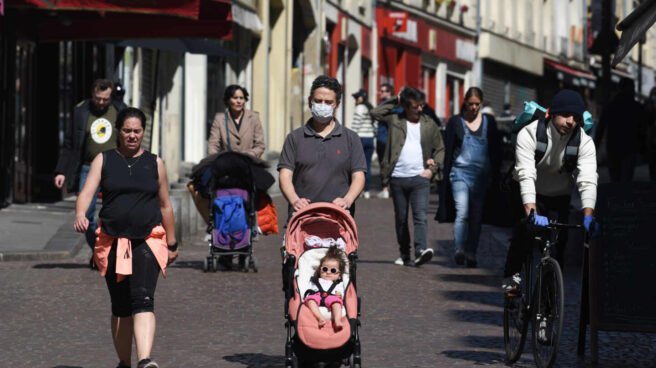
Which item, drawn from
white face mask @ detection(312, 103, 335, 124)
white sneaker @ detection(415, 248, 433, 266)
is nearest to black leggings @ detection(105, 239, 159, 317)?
white face mask @ detection(312, 103, 335, 124)

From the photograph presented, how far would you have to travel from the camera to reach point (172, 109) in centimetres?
2375

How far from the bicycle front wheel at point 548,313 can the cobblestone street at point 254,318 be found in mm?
399

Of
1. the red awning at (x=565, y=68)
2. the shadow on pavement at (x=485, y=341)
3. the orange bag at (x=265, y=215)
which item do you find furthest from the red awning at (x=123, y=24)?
the red awning at (x=565, y=68)

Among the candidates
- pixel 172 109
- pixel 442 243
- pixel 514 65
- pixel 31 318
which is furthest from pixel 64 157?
pixel 514 65

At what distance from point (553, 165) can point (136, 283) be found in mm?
2573

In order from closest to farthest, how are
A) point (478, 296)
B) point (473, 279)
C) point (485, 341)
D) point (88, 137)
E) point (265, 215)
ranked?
point (485, 341) → point (478, 296) → point (88, 137) → point (473, 279) → point (265, 215)

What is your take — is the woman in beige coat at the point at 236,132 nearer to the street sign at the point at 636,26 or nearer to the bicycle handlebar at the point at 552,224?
the street sign at the point at 636,26

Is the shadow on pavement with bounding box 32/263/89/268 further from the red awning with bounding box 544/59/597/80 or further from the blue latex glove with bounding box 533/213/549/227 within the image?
the red awning with bounding box 544/59/597/80

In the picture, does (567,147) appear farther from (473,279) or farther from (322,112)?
(473,279)

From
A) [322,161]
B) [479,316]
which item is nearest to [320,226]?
[322,161]

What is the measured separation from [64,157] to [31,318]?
3022 mm

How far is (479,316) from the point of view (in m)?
10.7

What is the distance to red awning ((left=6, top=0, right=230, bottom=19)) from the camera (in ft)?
54.9

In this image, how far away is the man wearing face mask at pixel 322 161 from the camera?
8.23 m
